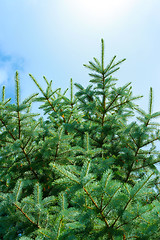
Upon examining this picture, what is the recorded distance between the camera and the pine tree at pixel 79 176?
82.1 inches

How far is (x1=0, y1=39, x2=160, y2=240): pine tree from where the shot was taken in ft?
6.84

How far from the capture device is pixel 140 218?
2131 mm

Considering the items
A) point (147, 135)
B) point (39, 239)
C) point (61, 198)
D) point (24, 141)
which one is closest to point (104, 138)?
point (147, 135)

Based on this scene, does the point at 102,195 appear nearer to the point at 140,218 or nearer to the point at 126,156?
the point at 140,218

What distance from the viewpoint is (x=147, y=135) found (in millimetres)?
3639

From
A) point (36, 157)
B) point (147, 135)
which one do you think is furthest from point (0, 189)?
point (147, 135)

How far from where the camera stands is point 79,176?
3.45m

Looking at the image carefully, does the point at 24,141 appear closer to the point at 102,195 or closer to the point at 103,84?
the point at 102,195

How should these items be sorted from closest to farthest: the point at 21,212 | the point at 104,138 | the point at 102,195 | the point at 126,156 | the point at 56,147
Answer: the point at 102,195 → the point at 21,212 → the point at 56,147 → the point at 126,156 → the point at 104,138

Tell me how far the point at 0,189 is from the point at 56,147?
1.24 m

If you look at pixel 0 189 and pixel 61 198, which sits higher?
pixel 0 189

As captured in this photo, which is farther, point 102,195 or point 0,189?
point 0,189

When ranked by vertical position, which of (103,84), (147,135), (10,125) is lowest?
(147,135)

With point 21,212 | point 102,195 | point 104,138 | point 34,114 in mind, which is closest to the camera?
point 102,195
